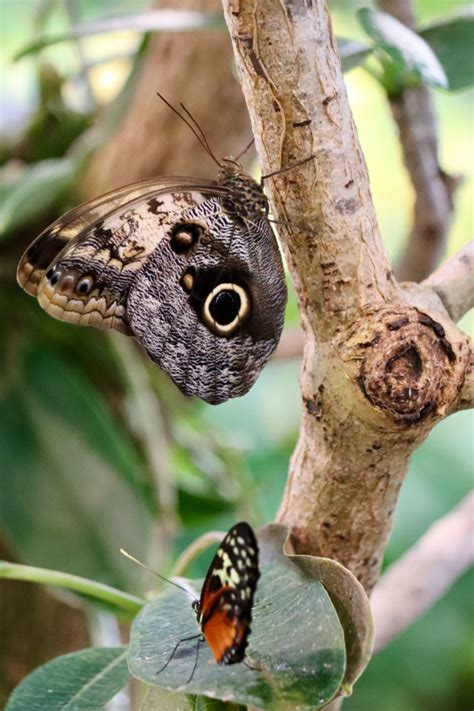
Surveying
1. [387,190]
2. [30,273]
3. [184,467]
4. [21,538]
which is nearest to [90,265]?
[30,273]

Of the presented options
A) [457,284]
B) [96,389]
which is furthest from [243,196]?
[96,389]

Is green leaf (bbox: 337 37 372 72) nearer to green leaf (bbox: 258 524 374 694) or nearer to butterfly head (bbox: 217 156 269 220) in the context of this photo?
butterfly head (bbox: 217 156 269 220)

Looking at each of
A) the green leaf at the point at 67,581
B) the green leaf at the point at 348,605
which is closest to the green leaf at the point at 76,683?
the green leaf at the point at 67,581

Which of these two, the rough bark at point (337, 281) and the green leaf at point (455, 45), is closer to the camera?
the rough bark at point (337, 281)

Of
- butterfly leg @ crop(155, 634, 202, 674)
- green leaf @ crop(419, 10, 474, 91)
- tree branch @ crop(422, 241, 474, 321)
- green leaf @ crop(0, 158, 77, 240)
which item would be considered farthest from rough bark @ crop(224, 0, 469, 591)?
green leaf @ crop(0, 158, 77, 240)

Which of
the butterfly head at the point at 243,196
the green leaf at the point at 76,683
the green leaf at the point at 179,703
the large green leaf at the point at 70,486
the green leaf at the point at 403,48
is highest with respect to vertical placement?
the green leaf at the point at 403,48

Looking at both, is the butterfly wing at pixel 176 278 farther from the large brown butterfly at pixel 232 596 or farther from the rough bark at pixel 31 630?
the rough bark at pixel 31 630
